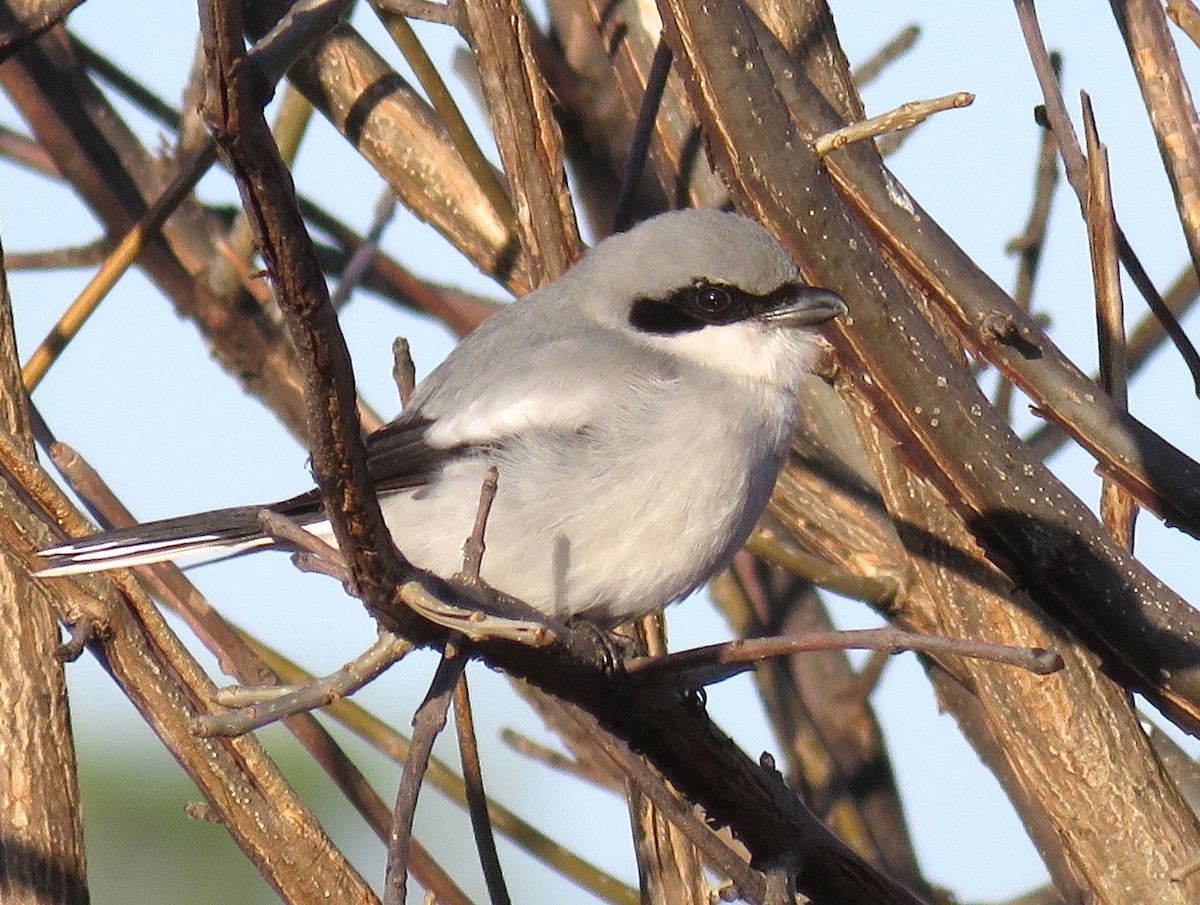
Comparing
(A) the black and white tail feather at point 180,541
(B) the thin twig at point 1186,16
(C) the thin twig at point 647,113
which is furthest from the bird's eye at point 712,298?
(B) the thin twig at point 1186,16

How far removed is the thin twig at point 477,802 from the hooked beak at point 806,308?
0.86 metres

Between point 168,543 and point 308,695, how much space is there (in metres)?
0.91

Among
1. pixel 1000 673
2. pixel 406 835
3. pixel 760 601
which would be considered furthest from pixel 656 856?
pixel 760 601

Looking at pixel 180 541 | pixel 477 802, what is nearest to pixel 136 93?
pixel 180 541

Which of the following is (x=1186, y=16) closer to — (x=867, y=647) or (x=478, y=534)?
(x=867, y=647)

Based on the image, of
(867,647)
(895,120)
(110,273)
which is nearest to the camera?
(867,647)

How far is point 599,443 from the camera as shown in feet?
9.54

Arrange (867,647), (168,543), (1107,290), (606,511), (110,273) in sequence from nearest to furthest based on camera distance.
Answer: (867,647)
(1107,290)
(168,543)
(606,511)
(110,273)

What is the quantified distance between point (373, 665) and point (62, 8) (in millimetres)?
1438

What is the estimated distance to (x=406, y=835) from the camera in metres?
1.79

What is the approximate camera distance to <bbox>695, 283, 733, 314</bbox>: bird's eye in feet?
10.7

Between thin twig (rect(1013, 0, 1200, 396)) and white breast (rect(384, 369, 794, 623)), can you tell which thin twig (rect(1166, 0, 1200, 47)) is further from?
white breast (rect(384, 369, 794, 623))

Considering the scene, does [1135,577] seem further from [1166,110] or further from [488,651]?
[488,651]

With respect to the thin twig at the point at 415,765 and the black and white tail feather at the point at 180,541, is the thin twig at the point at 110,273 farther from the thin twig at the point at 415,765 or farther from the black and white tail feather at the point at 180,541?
the thin twig at the point at 415,765
